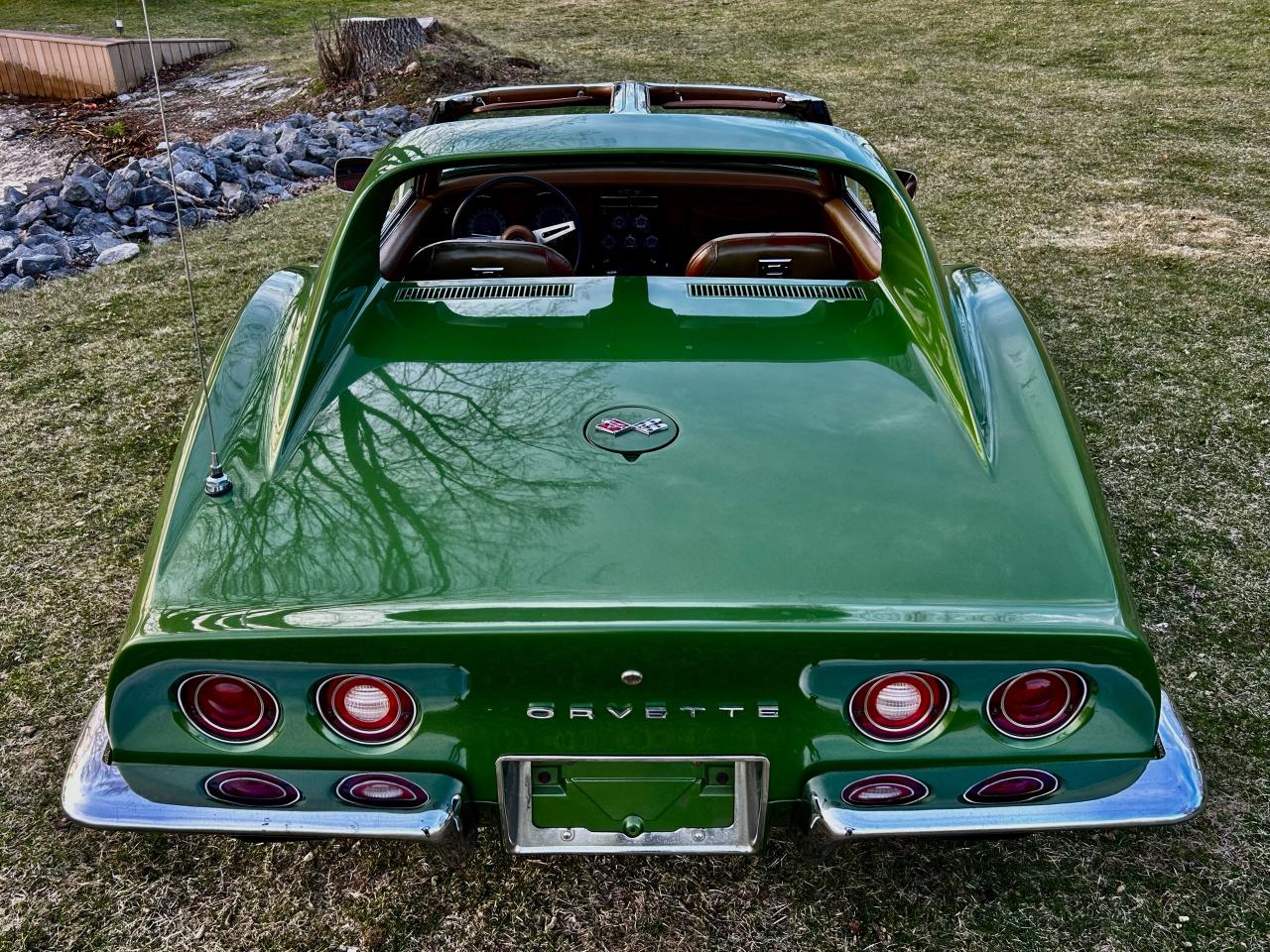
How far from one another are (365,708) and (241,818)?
1.01 ft

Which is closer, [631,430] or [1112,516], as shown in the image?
[631,430]

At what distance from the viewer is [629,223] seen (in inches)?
146

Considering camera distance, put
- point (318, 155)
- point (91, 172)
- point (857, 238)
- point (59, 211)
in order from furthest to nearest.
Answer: point (318, 155) → point (91, 172) → point (59, 211) → point (857, 238)

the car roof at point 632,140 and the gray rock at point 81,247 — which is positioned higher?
the car roof at point 632,140

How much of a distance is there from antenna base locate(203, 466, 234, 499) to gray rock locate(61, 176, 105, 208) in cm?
602

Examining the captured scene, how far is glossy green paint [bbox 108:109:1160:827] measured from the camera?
5.18ft

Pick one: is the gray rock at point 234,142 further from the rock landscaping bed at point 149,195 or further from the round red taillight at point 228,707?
Answer: the round red taillight at point 228,707

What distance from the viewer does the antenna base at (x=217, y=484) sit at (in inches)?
74.8

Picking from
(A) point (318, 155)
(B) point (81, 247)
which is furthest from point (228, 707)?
(A) point (318, 155)

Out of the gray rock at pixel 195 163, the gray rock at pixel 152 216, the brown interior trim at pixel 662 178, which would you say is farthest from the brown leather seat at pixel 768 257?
the gray rock at pixel 195 163

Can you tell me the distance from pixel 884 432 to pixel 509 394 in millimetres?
776

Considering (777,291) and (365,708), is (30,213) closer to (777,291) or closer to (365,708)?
(777,291)

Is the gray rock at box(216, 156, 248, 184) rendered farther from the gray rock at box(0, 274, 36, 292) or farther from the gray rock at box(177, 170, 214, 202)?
the gray rock at box(0, 274, 36, 292)

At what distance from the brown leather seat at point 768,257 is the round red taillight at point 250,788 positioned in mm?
1734
